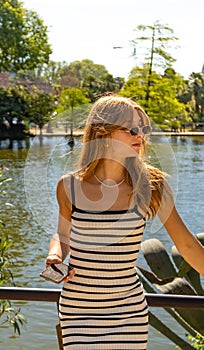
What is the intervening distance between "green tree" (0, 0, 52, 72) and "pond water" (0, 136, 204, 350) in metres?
20.3

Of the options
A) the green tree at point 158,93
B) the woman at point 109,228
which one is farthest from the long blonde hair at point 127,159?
the green tree at point 158,93

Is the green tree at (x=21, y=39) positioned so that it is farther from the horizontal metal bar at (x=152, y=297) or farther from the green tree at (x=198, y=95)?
the horizontal metal bar at (x=152, y=297)

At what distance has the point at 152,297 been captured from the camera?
6.55ft

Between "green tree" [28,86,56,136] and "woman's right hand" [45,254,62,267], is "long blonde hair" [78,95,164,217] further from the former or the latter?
"green tree" [28,86,56,136]

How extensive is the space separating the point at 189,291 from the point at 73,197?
1.48 metres

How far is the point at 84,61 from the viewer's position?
302ft

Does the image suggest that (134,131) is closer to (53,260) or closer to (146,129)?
(146,129)

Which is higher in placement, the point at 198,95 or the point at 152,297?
the point at 152,297

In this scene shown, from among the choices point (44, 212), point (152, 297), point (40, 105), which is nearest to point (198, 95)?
point (40, 105)

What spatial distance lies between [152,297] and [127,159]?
1.75 ft

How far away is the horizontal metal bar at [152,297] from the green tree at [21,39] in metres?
Answer: 46.9

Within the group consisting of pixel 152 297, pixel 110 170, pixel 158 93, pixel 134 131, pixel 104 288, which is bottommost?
pixel 158 93

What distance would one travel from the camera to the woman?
160cm

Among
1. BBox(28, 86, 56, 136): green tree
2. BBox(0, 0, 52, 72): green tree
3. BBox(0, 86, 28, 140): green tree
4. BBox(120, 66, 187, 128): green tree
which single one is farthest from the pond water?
BBox(0, 0, 52, 72): green tree
